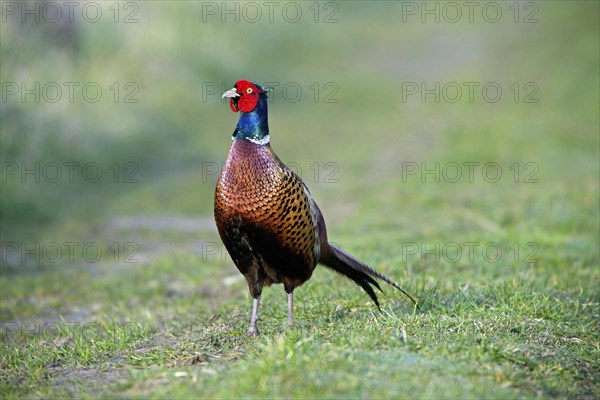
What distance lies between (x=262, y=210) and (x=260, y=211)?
0.01 m

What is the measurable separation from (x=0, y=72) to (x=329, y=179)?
4.55 metres

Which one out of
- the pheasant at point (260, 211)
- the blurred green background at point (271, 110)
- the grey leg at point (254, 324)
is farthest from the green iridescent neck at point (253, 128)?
the blurred green background at point (271, 110)

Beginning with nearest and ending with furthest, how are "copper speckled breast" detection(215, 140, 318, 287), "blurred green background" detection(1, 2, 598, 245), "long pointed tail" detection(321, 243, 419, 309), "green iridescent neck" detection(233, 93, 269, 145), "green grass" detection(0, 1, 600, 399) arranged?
1. "green grass" detection(0, 1, 600, 399)
2. "copper speckled breast" detection(215, 140, 318, 287)
3. "green iridescent neck" detection(233, 93, 269, 145)
4. "long pointed tail" detection(321, 243, 419, 309)
5. "blurred green background" detection(1, 2, 598, 245)

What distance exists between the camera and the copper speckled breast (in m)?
4.48

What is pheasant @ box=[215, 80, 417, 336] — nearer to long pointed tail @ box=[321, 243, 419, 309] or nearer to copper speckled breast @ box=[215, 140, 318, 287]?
copper speckled breast @ box=[215, 140, 318, 287]

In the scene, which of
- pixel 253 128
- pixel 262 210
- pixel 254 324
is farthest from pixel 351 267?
pixel 253 128

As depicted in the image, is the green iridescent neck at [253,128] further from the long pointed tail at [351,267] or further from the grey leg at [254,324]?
the grey leg at [254,324]

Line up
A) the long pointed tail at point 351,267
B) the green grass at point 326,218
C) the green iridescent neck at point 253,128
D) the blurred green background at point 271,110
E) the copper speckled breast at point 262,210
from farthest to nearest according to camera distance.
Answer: the blurred green background at point 271,110 < the long pointed tail at point 351,267 < the green iridescent neck at point 253,128 < the copper speckled breast at point 262,210 < the green grass at point 326,218

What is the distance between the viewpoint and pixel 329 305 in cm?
545

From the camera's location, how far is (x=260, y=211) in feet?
14.7

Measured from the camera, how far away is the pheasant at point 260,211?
4488 mm

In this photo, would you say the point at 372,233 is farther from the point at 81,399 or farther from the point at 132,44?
the point at 132,44

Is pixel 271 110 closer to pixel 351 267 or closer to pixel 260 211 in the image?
pixel 351 267

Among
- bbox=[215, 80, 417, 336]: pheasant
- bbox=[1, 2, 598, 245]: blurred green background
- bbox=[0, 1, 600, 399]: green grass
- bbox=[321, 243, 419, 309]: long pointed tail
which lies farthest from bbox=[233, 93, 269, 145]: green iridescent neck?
bbox=[1, 2, 598, 245]: blurred green background
